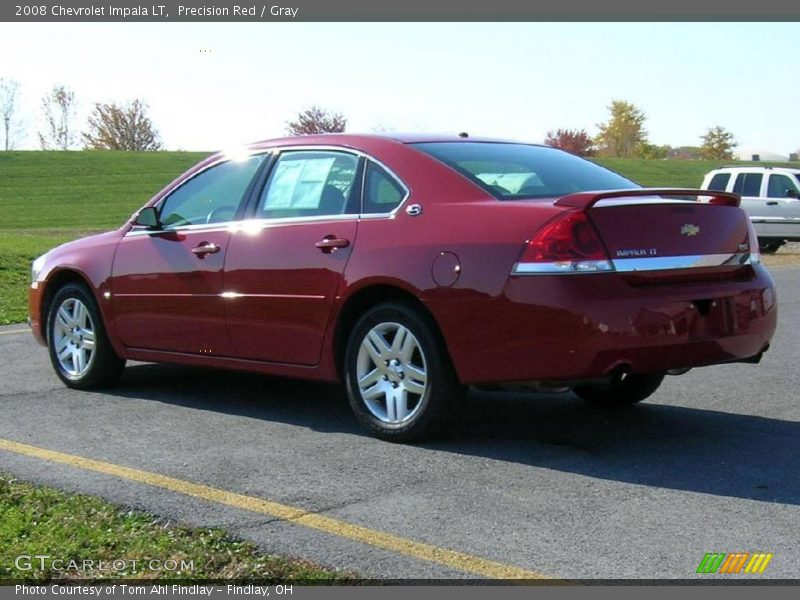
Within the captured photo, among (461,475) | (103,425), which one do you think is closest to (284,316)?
(103,425)

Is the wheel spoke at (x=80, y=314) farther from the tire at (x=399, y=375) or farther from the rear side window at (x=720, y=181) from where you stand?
the rear side window at (x=720, y=181)

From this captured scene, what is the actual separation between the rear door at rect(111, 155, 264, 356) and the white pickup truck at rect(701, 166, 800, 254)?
18.6 metres

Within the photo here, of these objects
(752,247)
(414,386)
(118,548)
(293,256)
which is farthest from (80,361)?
(752,247)

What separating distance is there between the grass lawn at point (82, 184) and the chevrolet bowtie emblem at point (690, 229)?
13588mm

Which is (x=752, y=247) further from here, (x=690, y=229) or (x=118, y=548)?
(x=118, y=548)

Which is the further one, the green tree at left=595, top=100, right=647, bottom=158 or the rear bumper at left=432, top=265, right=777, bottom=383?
the green tree at left=595, top=100, right=647, bottom=158

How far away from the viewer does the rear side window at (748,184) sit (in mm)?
24797

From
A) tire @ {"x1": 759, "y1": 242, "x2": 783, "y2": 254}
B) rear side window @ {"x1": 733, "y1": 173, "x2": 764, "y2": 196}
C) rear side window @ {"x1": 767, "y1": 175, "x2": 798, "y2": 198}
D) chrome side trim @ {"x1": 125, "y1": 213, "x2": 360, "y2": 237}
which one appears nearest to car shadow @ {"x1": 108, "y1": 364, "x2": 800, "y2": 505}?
chrome side trim @ {"x1": 125, "y1": 213, "x2": 360, "y2": 237}

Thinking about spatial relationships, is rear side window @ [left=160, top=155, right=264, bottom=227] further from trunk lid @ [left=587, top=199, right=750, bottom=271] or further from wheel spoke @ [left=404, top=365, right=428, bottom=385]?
trunk lid @ [left=587, top=199, right=750, bottom=271]

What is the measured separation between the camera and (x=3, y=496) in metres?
4.77

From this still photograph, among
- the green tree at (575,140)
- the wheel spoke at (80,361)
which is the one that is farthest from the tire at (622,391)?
the green tree at (575,140)

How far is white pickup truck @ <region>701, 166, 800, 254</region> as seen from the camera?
2425 cm

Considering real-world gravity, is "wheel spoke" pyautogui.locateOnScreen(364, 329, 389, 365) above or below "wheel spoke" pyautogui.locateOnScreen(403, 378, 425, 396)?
above

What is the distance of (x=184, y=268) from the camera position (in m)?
6.83
